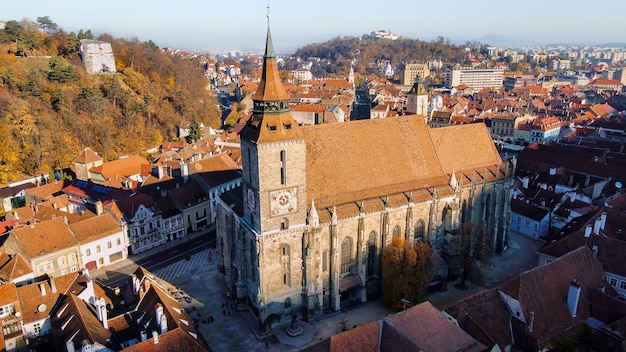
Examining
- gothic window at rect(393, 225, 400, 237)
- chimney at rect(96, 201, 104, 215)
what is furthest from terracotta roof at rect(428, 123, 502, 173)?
chimney at rect(96, 201, 104, 215)

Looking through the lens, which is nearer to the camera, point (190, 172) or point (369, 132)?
point (369, 132)

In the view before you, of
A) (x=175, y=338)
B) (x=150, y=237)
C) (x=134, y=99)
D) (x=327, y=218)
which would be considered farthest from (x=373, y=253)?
(x=134, y=99)

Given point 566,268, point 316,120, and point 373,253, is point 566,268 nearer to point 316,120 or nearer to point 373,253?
point 373,253

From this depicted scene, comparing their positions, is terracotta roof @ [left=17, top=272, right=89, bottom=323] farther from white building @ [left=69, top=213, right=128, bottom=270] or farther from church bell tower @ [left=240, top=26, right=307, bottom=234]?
church bell tower @ [left=240, top=26, right=307, bottom=234]

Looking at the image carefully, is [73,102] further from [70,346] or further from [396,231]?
[396,231]

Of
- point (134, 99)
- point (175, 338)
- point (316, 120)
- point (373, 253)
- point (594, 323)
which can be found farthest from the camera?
point (316, 120)

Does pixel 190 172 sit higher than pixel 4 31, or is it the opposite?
pixel 4 31

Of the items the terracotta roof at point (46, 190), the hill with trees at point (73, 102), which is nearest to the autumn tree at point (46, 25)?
the hill with trees at point (73, 102)

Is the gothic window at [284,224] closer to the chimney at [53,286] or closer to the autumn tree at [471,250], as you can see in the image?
the autumn tree at [471,250]
